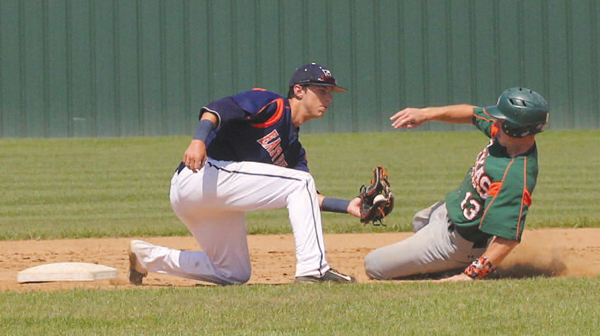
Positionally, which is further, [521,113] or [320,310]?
[521,113]

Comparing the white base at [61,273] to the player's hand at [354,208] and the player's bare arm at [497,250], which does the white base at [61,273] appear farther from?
the player's bare arm at [497,250]

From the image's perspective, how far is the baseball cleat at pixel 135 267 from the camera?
17.5 feet

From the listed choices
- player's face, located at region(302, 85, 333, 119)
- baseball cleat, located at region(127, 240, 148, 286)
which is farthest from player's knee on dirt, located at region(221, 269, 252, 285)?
player's face, located at region(302, 85, 333, 119)

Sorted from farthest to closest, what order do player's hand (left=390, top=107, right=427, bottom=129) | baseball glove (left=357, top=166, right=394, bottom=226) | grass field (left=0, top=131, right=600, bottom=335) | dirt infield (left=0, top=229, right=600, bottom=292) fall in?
dirt infield (left=0, top=229, right=600, bottom=292)
baseball glove (left=357, top=166, right=394, bottom=226)
player's hand (left=390, top=107, right=427, bottom=129)
grass field (left=0, top=131, right=600, bottom=335)

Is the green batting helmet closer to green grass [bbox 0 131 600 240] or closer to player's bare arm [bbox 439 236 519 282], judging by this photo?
player's bare arm [bbox 439 236 519 282]

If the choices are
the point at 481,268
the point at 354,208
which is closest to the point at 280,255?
the point at 354,208

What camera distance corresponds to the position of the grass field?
145 inches

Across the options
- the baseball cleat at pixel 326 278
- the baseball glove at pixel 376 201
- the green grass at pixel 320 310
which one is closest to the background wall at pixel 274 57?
the baseball glove at pixel 376 201

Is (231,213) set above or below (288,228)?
above

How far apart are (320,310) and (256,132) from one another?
1.38m

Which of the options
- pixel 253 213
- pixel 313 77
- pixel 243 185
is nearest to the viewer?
pixel 243 185

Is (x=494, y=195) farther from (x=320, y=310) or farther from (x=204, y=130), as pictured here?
(x=204, y=130)

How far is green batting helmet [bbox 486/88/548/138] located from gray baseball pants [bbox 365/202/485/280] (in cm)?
74

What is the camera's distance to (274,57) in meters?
17.5
